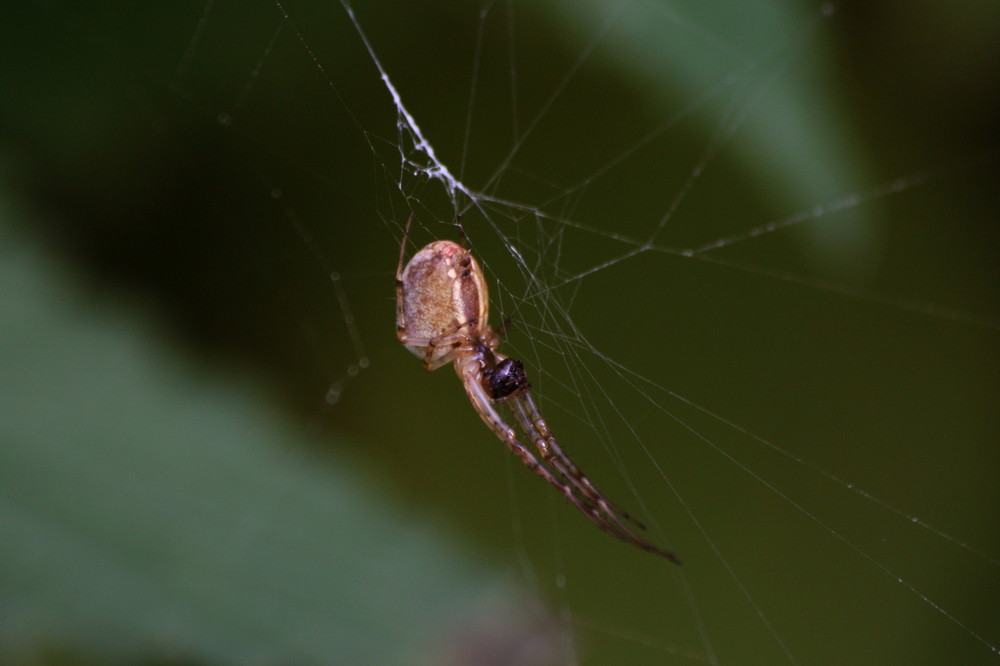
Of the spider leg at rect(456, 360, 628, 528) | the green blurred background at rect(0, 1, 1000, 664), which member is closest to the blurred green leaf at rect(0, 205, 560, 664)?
the green blurred background at rect(0, 1, 1000, 664)

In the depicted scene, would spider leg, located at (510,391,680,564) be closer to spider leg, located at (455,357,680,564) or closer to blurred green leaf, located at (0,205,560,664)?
spider leg, located at (455,357,680,564)

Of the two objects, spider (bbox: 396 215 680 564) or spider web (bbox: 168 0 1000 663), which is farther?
spider web (bbox: 168 0 1000 663)

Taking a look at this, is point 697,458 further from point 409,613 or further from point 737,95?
point 737,95

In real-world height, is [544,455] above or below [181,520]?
below

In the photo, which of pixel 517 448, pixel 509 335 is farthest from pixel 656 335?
pixel 517 448

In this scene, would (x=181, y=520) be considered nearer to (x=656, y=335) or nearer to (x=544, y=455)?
(x=544, y=455)

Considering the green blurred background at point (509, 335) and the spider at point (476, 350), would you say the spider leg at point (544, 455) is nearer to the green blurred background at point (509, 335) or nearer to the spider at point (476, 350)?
the spider at point (476, 350)

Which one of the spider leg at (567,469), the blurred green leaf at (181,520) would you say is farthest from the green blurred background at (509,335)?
the spider leg at (567,469)
